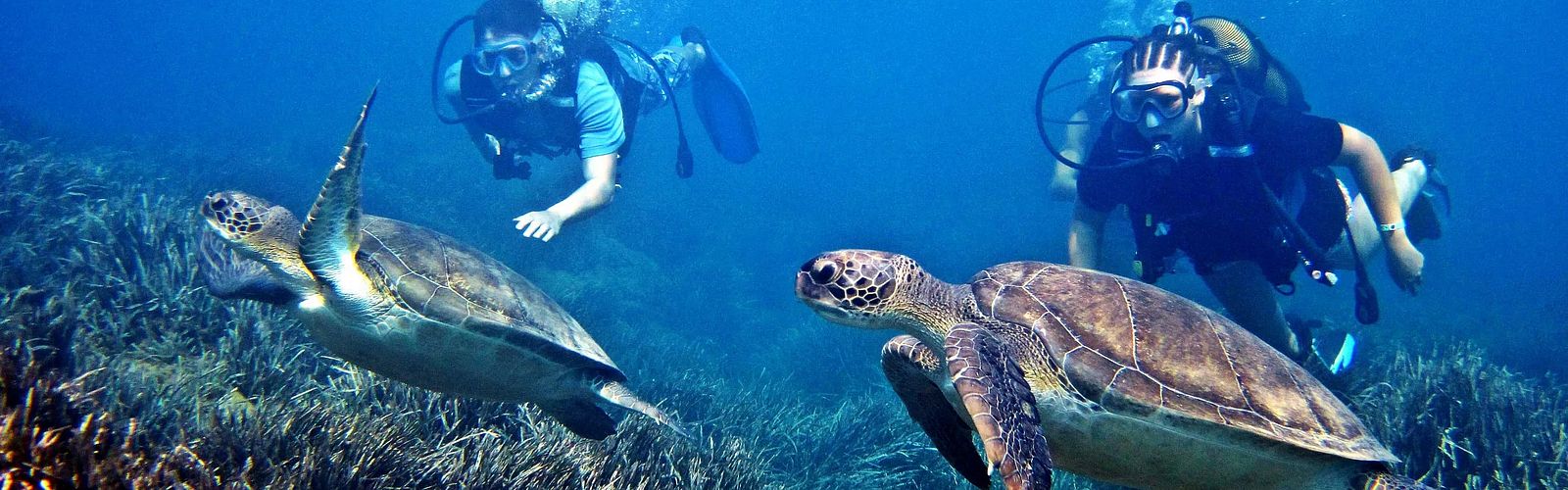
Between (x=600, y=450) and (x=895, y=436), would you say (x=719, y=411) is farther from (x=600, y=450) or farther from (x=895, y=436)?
(x=600, y=450)

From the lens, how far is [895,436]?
6254 millimetres

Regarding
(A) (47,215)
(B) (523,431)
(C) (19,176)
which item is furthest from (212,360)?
(C) (19,176)

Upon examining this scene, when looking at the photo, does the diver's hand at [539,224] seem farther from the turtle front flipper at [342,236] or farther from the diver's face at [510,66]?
the diver's face at [510,66]

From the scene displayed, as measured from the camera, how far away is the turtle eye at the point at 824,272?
2.67 metres

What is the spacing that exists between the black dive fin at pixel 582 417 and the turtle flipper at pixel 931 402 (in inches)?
81.4

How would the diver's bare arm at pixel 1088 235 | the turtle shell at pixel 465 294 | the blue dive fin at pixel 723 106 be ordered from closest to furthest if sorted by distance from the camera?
the turtle shell at pixel 465 294 → the diver's bare arm at pixel 1088 235 → the blue dive fin at pixel 723 106

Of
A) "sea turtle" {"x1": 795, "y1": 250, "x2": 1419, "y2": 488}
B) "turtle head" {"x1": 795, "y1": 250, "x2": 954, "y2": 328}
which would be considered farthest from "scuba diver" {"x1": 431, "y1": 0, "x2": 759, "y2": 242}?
"sea turtle" {"x1": 795, "y1": 250, "x2": 1419, "y2": 488}

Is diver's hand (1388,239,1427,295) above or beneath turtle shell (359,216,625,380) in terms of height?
above

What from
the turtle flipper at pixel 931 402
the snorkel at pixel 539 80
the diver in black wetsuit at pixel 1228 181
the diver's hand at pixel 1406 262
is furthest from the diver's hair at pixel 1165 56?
the snorkel at pixel 539 80

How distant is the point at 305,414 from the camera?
3.04 metres

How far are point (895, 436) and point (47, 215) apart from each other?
33.2 ft

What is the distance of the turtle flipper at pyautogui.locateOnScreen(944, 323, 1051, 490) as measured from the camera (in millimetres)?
1854

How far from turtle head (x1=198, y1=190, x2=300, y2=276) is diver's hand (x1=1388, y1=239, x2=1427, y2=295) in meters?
7.10

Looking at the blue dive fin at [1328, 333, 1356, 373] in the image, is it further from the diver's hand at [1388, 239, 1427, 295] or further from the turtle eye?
the turtle eye
